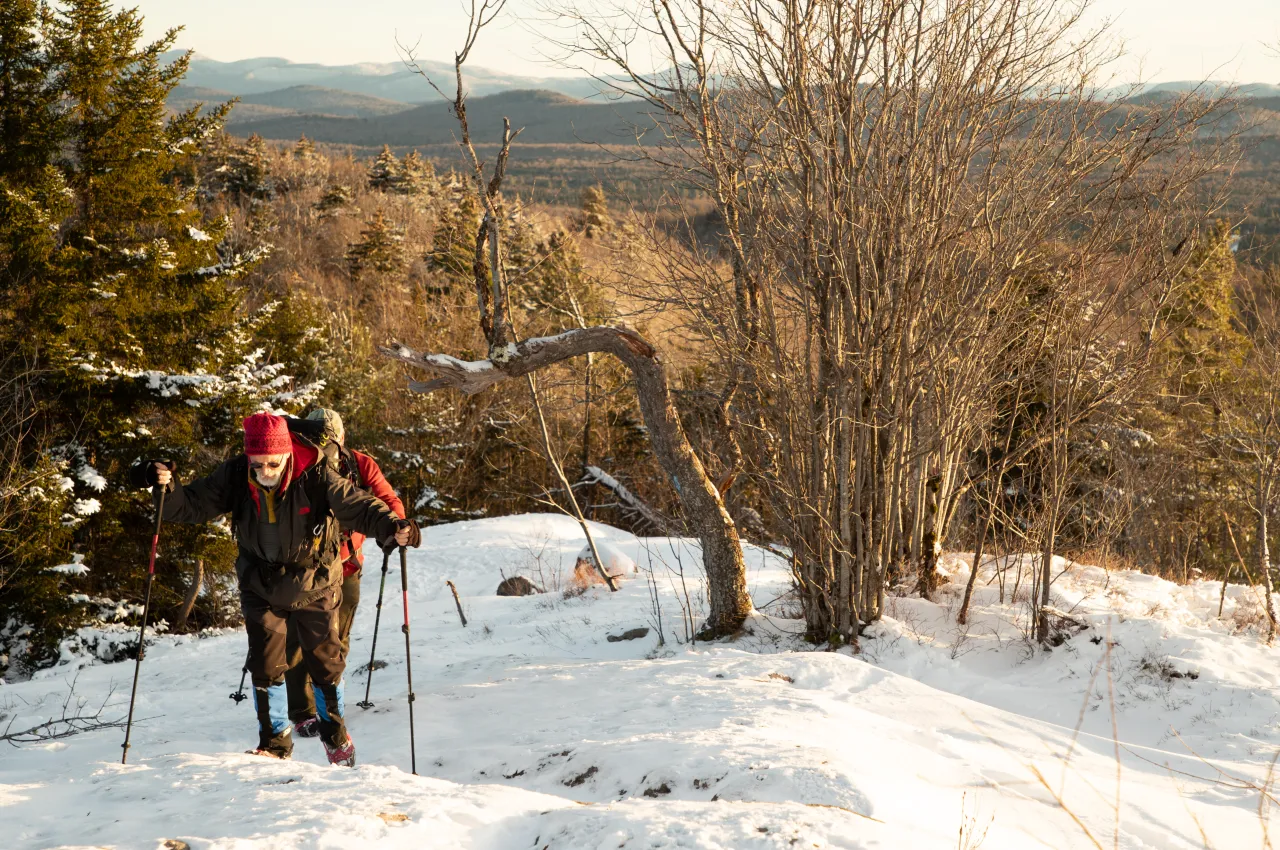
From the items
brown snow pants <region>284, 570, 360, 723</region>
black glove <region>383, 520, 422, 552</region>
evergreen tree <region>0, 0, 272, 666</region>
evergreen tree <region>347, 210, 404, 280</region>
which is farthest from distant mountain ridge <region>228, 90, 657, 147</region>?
black glove <region>383, 520, 422, 552</region>

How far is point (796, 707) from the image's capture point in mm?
5141

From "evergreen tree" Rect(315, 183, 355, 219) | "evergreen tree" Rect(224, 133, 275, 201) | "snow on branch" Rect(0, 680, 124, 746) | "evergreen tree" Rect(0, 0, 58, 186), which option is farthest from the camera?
"evergreen tree" Rect(315, 183, 355, 219)

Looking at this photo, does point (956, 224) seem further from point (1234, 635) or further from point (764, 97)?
point (1234, 635)

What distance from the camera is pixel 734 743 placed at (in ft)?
14.5

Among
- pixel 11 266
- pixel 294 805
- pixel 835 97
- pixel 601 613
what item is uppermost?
pixel 835 97

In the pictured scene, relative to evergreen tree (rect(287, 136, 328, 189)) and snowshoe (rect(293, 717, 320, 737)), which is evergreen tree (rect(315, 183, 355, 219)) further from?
snowshoe (rect(293, 717, 320, 737))

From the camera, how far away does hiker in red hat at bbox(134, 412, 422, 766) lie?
4531mm

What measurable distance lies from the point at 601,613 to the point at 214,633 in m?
6.32

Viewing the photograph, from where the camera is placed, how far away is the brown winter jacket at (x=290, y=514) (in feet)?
15.1

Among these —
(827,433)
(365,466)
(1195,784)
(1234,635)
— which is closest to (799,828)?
(1195,784)

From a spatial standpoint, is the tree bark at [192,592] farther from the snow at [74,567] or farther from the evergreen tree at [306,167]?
the evergreen tree at [306,167]

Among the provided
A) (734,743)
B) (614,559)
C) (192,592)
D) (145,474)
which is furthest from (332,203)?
(734,743)

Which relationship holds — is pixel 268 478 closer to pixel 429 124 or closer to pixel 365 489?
pixel 365 489

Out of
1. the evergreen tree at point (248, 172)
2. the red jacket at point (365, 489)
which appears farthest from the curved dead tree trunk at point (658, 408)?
the evergreen tree at point (248, 172)
